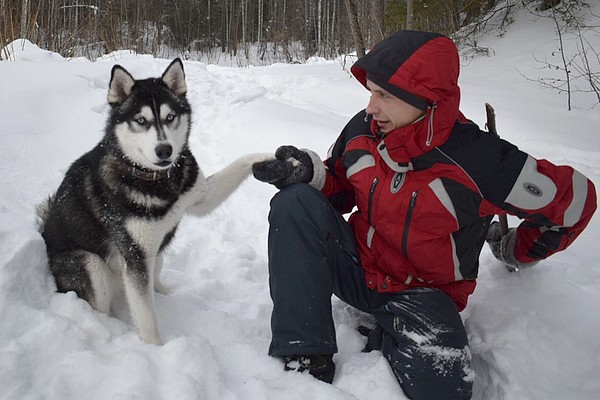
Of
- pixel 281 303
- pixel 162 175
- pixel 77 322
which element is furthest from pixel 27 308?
Result: pixel 281 303

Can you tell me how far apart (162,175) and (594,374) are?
1.92 metres

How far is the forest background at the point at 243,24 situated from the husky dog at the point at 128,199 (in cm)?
419

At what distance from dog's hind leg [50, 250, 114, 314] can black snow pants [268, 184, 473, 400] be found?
2.56ft

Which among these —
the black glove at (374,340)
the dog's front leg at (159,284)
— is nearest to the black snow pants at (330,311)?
the black glove at (374,340)

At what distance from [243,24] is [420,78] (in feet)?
62.6

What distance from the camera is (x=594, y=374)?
1591 mm

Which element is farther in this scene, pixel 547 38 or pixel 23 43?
pixel 547 38

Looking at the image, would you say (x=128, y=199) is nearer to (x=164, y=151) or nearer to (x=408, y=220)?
(x=164, y=151)

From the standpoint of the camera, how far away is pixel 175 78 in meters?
2.01

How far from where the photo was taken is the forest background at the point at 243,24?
6.69 m

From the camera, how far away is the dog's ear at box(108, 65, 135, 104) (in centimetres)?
182

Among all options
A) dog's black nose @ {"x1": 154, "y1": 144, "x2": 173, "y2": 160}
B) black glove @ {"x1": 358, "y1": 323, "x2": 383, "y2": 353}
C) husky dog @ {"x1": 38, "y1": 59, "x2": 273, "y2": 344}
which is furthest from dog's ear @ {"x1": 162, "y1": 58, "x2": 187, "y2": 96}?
black glove @ {"x1": 358, "y1": 323, "x2": 383, "y2": 353}

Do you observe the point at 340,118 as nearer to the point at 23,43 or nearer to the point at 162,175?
the point at 162,175

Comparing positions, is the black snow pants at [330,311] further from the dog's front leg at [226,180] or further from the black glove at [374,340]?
the dog's front leg at [226,180]
